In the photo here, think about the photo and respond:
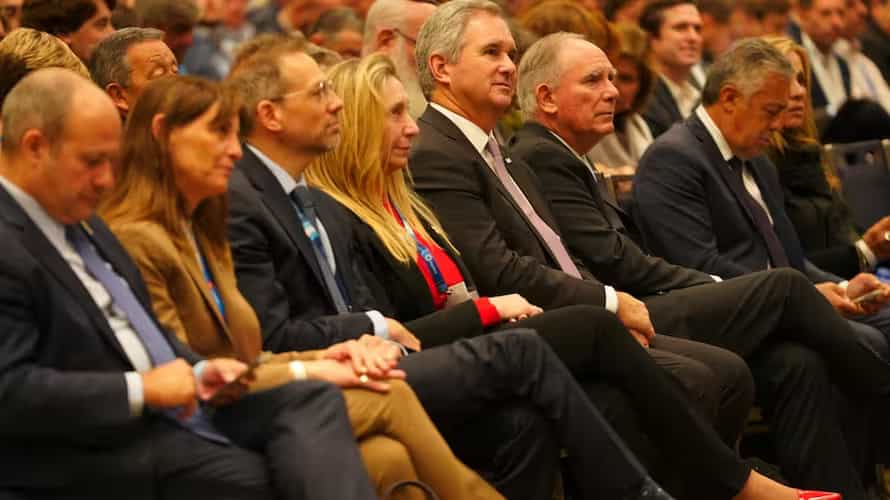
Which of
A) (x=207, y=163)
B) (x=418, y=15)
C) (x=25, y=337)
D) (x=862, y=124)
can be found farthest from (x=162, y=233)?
(x=862, y=124)

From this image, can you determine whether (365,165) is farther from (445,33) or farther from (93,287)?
(93,287)

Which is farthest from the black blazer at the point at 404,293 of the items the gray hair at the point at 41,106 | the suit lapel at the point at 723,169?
the suit lapel at the point at 723,169

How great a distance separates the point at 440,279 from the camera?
16.2 feet

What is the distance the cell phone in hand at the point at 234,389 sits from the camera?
149 inches

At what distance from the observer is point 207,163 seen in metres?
4.05

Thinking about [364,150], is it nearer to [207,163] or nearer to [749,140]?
[207,163]

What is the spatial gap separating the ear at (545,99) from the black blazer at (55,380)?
2.38m

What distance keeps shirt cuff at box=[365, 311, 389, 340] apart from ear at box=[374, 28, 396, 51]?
2167 millimetres

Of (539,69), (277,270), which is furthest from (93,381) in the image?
(539,69)

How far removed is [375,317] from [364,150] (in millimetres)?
610

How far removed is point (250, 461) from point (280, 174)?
1.00 m

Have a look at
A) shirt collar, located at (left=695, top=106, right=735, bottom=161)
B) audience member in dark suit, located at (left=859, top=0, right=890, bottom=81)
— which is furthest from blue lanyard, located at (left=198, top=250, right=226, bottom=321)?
audience member in dark suit, located at (left=859, top=0, right=890, bottom=81)

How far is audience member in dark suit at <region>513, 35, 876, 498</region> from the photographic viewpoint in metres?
5.40

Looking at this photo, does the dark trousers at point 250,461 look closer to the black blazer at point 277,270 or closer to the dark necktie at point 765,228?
the black blazer at point 277,270
